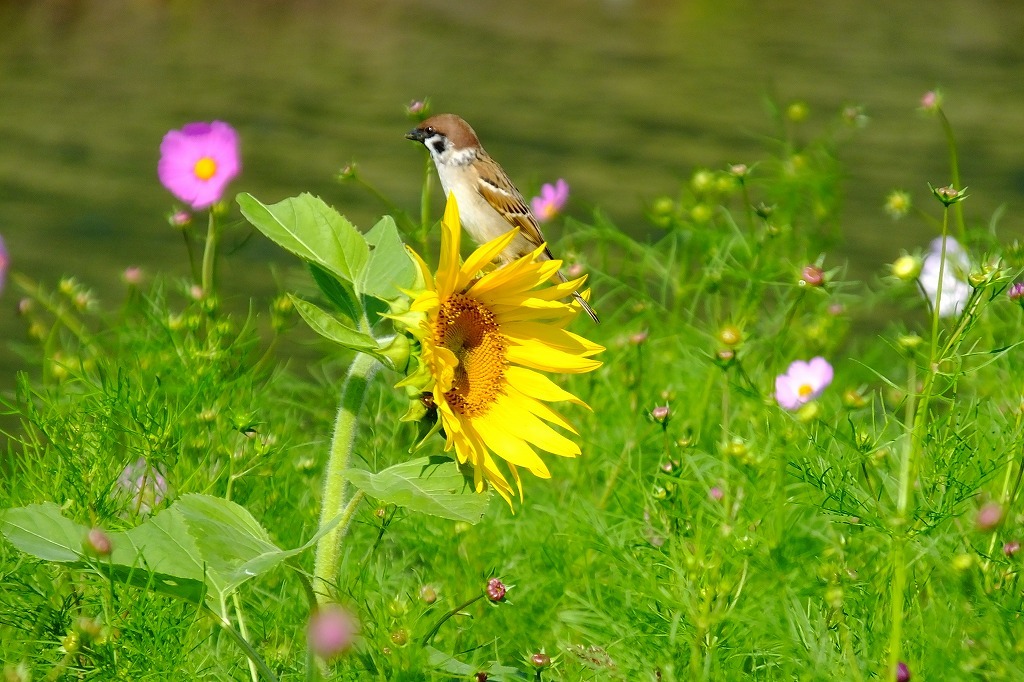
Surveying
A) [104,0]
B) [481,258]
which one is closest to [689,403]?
[481,258]

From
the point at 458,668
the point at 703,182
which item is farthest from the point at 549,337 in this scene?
the point at 703,182

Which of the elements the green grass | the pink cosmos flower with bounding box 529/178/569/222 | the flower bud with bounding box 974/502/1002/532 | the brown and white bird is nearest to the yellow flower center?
the green grass

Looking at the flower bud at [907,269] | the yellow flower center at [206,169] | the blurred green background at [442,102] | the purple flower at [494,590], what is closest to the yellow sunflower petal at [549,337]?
the purple flower at [494,590]

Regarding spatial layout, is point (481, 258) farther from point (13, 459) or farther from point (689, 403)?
point (689, 403)

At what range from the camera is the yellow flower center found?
96.8 inches

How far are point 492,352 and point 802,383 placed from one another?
994 mm

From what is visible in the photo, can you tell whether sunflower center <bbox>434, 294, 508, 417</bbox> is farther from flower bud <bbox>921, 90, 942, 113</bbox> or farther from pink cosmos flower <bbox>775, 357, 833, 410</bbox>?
flower bud <bbox>921, 90, 942, 113</bbox>

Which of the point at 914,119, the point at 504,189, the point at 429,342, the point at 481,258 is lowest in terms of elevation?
the point at 429,342

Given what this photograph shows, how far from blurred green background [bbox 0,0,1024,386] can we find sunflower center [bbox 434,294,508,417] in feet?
6.09

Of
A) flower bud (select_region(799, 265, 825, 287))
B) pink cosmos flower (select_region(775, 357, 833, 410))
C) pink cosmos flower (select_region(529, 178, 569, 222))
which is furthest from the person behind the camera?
pink cosmos flower (select_region(529, 178, 569, 222))

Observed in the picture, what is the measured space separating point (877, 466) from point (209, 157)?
1.38 meters

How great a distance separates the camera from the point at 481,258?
4.64 ft

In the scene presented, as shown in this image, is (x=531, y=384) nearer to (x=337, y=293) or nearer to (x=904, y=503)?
(x=337, y=293)

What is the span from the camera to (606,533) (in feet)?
6.28
